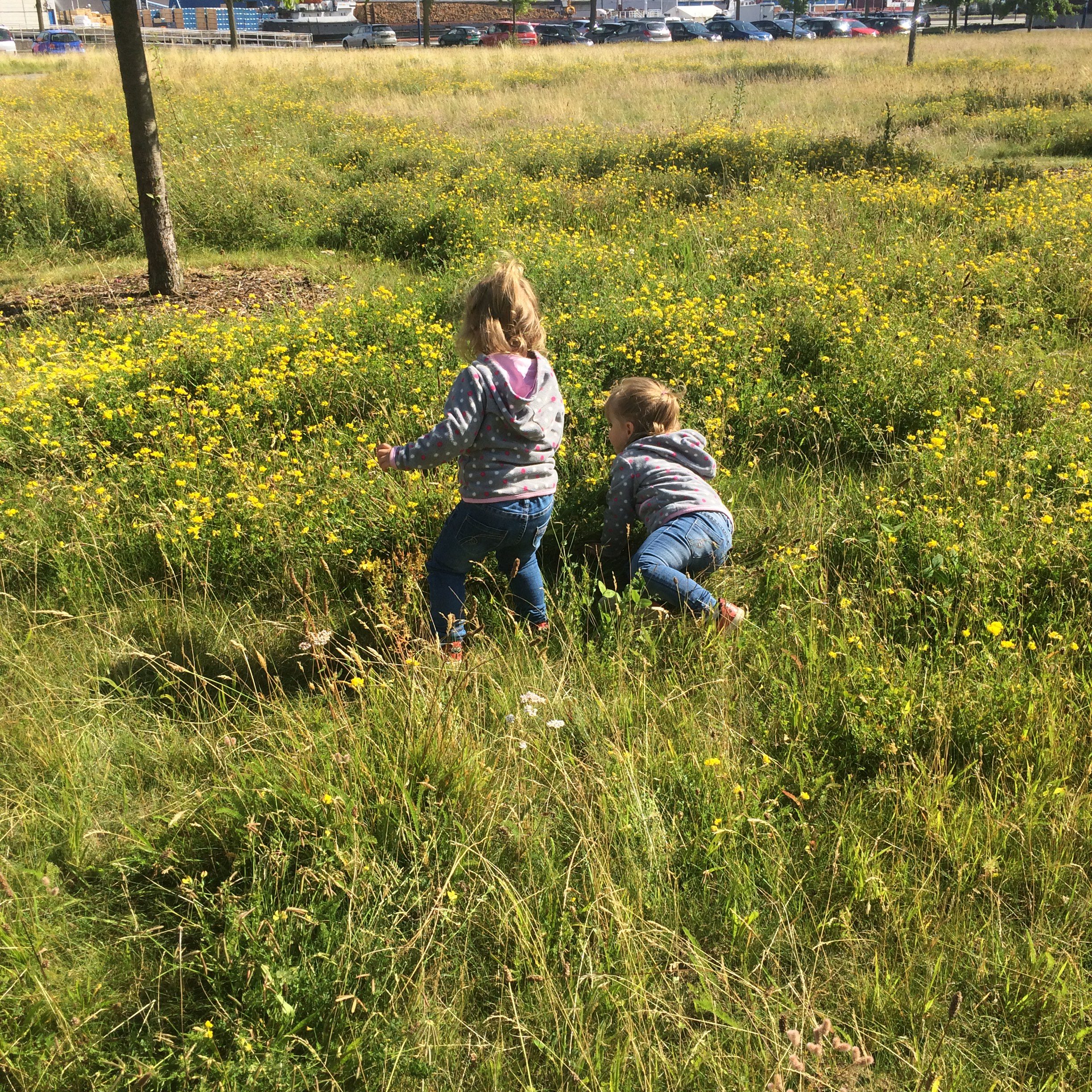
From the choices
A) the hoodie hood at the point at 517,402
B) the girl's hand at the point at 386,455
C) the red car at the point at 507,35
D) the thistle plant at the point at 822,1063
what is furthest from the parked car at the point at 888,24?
the thistle plant at the point at 822,1063

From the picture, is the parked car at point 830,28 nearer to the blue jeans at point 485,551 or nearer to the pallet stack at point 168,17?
the pallet stack at point 168,17

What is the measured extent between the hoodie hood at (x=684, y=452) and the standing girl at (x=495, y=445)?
0.64m

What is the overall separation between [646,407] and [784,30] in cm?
5665

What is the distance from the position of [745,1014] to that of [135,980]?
151 cm

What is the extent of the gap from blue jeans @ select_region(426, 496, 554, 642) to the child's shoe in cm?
71

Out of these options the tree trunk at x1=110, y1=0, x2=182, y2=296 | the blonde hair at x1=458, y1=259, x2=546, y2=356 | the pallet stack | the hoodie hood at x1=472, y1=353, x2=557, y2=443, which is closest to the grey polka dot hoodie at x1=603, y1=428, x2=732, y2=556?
the hoodie hood at x1=472, y1=353, x2=557, y2=443

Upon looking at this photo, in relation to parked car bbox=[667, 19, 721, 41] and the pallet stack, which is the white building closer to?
the pallet stack

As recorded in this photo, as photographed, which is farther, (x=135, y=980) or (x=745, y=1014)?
(x=135, y=980)

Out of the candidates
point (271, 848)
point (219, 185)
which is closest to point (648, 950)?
point (271, 848)

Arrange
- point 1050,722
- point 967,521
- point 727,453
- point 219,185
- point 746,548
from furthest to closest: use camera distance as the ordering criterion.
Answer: point 219,185 < point 727,453 < point 746,548 < point 967,521 < point 1050,722

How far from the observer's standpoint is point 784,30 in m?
51.1

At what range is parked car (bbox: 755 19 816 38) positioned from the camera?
4884cm

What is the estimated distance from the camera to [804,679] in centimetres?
320

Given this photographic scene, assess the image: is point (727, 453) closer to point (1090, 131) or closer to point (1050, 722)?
point (1050, 722)
